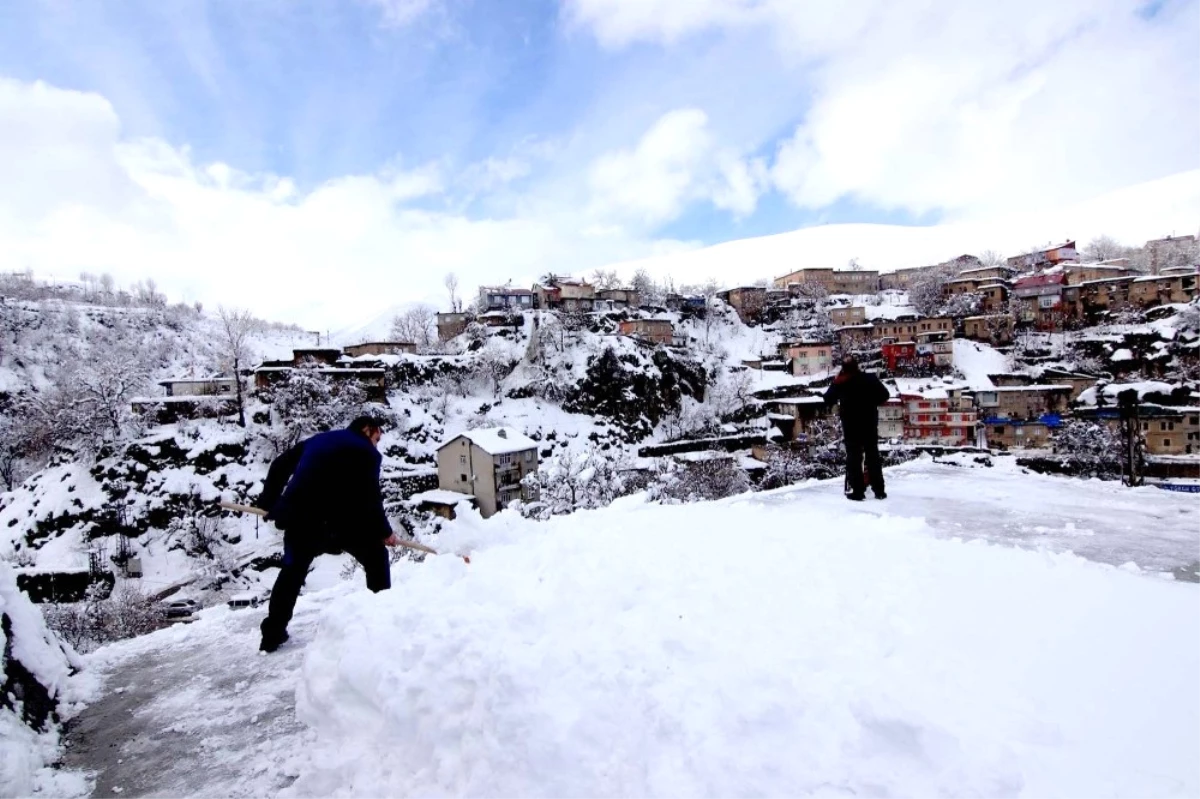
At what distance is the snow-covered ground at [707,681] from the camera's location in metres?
1.78

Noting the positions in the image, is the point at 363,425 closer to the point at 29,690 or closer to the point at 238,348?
the point at 29,690

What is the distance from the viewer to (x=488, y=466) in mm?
29734

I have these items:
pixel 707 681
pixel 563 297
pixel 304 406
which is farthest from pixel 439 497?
pixel 563 297

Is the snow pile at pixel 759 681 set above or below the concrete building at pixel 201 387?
below

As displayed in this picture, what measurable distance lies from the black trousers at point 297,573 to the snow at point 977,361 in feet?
154

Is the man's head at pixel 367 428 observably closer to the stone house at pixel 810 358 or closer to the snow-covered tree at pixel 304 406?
the snow-covered tree at pixel 304 406

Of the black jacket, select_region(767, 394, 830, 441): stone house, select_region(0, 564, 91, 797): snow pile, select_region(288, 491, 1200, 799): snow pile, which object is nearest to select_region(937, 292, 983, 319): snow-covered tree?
select_region(767, 394, 830, 441): stone house

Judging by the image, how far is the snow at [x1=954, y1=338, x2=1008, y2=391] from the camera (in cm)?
4319

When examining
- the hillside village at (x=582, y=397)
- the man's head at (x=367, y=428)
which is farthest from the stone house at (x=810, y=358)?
the man's head at (x=367, y=428)

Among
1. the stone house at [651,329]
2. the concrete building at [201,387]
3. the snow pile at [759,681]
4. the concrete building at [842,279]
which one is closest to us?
the snow pile at [759,681]

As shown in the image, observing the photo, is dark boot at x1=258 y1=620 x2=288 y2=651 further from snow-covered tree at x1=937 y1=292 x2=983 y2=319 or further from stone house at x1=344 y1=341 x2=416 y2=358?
snow-covered tree at x1=937 y1=292 x2=983 y2=319

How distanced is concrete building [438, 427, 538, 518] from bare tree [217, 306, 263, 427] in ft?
41.8

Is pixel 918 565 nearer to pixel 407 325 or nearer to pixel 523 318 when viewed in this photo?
pixel 523 318

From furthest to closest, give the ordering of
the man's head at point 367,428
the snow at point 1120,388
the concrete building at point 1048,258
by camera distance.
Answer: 1. the concrete building at point 1048,258
2. the snow at point 1120,388
3. the man's head at point 367,428
